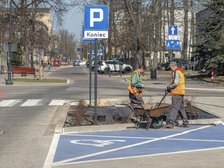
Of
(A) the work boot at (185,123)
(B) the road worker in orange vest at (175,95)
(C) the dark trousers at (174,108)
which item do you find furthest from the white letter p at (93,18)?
(A) the work boot at (185,123)

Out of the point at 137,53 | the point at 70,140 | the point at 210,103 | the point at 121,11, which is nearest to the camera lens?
Result: the point at 70,140

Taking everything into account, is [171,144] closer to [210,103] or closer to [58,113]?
[58,113]

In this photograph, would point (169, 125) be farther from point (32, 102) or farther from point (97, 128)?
point (32, 102)

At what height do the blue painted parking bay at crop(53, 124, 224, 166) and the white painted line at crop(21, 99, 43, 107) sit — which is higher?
the blue painted parking bay at crop(53, 124, 224, 166)

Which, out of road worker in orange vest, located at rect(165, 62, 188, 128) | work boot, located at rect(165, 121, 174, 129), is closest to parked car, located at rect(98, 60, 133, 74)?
road worker in orange vest, located at rect(165, 62, 188, 128)

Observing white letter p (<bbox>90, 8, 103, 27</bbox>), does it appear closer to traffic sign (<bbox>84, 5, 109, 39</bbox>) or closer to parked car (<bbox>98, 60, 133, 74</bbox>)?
traffic sign (<bbox>84, 5, 109, 39</bbox>)

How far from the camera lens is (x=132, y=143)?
1007 cm

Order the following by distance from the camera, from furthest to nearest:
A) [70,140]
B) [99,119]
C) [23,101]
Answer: [23,101]
[99,119]
[70,140]

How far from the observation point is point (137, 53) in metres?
46.9

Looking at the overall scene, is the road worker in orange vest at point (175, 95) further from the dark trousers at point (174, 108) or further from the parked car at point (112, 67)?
the parked car at point (112, 67)

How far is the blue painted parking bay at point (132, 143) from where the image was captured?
28.9 ft

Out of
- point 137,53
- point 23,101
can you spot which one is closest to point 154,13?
point 137,53

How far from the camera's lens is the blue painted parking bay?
8.82 meters

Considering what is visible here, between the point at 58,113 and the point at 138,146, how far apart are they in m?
6.30
